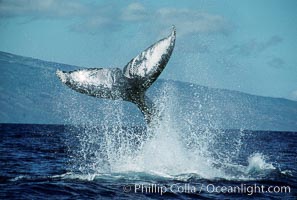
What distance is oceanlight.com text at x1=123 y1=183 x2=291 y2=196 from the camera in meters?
11.3

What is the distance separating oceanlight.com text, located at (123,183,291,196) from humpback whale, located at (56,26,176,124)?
276 centimetres

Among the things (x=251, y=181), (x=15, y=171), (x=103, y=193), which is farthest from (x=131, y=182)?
(x=15, y=171)

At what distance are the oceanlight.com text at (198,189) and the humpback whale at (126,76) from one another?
2.76 meters

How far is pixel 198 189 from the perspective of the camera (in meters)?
11.7

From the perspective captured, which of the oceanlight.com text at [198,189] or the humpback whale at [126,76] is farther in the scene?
the oceanlight.com text at [198,189]

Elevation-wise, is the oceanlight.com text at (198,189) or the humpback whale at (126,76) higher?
the humpback whale at (126,76)

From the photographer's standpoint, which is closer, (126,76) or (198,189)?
(126,76)

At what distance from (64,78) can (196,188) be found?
4.57 metres

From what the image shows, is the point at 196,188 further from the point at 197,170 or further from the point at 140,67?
the point at 140,67

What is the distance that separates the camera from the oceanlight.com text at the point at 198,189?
11294mm

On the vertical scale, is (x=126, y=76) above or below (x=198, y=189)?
above

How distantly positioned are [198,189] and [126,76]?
387 cm

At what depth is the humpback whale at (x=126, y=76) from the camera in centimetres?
859

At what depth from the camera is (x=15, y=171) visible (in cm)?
1498
